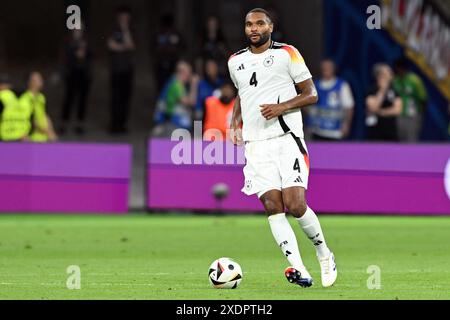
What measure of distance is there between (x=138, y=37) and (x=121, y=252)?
58.8 feet

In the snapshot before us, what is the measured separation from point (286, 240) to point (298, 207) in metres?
0.31

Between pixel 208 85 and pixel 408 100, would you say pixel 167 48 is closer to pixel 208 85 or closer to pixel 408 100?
pixel 208 85

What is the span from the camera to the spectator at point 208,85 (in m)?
24.9

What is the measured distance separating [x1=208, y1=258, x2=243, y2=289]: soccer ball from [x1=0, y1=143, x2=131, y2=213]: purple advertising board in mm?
10694

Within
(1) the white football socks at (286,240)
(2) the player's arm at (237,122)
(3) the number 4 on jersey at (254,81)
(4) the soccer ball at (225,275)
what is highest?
(3) the number 4 on jersey at (254,81)

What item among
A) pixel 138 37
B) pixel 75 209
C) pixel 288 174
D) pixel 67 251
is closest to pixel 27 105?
pixel 75 209

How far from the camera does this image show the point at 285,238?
1228cm

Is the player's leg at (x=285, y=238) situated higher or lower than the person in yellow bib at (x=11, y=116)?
lower

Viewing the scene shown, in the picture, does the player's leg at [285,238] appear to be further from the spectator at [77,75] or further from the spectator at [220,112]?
the spectator at [77,75]

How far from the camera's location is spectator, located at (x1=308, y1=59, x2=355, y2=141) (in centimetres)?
2439

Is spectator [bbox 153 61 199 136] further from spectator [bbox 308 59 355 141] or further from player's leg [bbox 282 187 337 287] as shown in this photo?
player's leg [bbox 282 187 337 287]

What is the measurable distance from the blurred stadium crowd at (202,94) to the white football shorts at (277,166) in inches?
416

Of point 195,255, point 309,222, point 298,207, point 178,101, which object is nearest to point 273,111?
point 298,207

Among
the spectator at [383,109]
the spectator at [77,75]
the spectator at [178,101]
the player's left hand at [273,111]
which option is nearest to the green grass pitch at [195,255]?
the player's left hand at [273,111]
